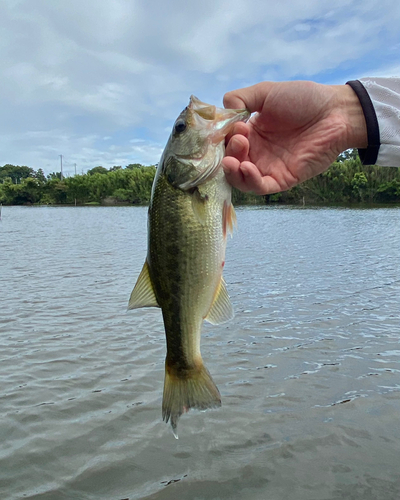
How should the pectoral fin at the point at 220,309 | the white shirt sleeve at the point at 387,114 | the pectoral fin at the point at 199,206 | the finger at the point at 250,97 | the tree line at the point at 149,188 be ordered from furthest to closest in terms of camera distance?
the tree line at the point at 149,188 < the white shirt sleeve at the point at 387,114 < the finger at the point at 250,97 < the pectoral fin at the point at 220,309 < the pectoral fin at the point at 199,206

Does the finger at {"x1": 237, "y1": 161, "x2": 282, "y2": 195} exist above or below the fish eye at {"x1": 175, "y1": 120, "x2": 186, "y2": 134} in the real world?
below

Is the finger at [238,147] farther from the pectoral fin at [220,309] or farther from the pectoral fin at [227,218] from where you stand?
the pectoral fin at [220,309]

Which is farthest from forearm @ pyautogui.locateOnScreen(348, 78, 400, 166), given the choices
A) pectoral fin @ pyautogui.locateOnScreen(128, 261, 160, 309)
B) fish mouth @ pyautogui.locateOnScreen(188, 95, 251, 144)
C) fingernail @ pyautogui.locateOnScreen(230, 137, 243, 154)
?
pectoral fin @ pyautogui.locateOnScreen(128, 261, 160, 309)

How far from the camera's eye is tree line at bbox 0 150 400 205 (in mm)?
77062

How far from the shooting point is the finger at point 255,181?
2648 millimetres

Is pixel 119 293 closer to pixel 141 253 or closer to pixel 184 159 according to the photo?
pixel 141 253

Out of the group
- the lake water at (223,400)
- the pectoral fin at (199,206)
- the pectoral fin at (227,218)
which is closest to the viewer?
the pectoral fin at (199,206)

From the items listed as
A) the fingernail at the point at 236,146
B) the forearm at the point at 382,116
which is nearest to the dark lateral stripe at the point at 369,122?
the forearm at the point at 382,116

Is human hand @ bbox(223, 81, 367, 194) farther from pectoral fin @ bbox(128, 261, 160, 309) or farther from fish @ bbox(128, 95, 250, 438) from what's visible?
pectoral fin @ bbox(128, 261, 160, 309)

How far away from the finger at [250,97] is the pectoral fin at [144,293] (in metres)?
1.33

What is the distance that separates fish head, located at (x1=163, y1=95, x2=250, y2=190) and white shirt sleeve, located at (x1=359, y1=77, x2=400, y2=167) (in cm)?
120

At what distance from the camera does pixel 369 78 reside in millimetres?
3420

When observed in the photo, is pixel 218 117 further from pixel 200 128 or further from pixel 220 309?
pixel 220 309

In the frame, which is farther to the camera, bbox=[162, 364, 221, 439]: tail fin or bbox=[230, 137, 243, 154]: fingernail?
bbox=[162, 364, 221, 439]: tail fin
